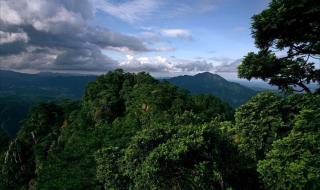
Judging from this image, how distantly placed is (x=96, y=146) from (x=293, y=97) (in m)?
35.6

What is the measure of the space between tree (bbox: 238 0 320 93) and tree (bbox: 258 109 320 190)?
2.44 m

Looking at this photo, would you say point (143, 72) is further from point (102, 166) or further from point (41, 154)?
point (102, 166)

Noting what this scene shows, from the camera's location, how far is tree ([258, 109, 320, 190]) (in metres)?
21.1

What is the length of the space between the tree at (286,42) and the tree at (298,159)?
2435 millimetres

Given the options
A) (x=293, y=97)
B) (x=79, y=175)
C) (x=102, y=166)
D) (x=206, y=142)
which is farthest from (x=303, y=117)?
(x=79, y=175)

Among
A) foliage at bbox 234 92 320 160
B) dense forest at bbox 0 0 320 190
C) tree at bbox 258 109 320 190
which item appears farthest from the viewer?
foliage at bbox 234 92 320 160

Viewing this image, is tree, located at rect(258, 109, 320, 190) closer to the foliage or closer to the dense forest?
the dense forest

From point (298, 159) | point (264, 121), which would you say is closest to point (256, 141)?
point (264, 121)

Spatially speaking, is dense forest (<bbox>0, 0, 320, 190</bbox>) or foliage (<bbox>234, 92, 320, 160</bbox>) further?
foliage (<bbox>234, 92, 320, 160</bbox>)

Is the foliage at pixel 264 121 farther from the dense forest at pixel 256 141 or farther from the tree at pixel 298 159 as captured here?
the tree at pixel 298 159

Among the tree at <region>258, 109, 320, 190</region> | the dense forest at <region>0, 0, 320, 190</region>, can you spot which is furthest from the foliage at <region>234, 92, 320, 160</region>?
the tree at <region>258, 109, 320, 190</region>

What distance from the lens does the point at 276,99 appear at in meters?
27.8

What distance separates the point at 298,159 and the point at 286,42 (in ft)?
23.3

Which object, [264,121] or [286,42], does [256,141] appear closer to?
[264,121]
